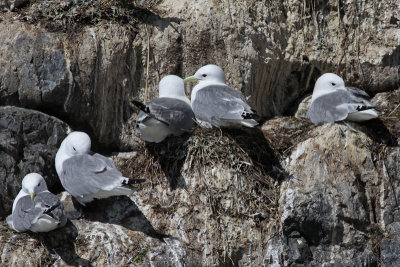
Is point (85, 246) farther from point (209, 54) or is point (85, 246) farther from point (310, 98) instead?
point (310, 98)

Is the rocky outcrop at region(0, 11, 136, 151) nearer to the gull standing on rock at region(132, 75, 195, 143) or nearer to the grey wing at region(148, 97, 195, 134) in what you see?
the gull standing on rock at region(132, 75, 195, 143)

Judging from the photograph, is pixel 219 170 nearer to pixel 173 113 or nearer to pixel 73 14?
pixel 173 113

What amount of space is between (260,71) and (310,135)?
105 cm

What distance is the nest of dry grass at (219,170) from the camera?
7.02m

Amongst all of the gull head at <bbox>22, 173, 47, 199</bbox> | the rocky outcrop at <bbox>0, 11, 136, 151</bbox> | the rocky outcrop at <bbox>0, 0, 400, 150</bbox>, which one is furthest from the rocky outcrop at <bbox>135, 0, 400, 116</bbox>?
the gull head at <bbox>22, 173, 47, 199</bbox>

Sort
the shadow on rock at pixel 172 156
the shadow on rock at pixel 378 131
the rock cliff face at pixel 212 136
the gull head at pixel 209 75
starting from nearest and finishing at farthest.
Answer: the rock cliff face at pixel 212 136 → the shadow on rock at pixel 172 156 → the shadow on rock at pixel 378 131 → the gull head at pixel 209 75

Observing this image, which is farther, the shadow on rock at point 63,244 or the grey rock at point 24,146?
the grey rock at point 24,146

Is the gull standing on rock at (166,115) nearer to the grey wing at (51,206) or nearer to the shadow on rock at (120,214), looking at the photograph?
the shadow on rock at (120,214)

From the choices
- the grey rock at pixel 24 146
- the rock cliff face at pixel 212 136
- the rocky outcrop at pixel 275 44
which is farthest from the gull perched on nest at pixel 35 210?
the rocky outcrop at pixel 275 44

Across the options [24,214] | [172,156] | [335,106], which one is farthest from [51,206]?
[335,106]

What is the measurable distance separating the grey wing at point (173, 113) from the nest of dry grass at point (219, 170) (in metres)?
0.12

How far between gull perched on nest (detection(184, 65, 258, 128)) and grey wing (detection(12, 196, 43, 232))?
1.73 m

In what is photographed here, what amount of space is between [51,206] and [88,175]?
0.41m

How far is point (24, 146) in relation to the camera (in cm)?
723
